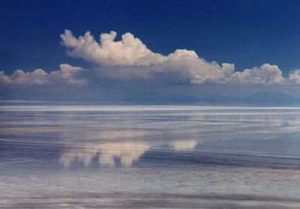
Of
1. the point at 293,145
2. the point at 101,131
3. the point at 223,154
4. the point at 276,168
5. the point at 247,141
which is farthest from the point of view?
the point at 101,131

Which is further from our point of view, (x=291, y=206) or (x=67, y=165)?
(x=67, y=165)

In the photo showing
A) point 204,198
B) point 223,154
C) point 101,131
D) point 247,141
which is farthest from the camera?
point 101,131

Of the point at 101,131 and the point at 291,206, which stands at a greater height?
the point at 101,131

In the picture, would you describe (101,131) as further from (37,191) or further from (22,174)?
(37,191)

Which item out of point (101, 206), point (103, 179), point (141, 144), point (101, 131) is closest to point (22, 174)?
point (103, 179)

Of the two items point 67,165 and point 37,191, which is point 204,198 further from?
point 67,165

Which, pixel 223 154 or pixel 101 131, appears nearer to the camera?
pixel 223 154

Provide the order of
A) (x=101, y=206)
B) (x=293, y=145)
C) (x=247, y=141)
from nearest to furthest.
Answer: (x=101, y=206) → (x=293, y=145) → (x=247, y=141)

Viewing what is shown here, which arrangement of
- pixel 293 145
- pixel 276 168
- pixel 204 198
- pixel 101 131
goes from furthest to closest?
pixel 101 131 → pixel 293 145 → pixel 276 168 → pixel 204 198

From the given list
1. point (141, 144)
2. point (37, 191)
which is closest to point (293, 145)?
point (141, 144)
